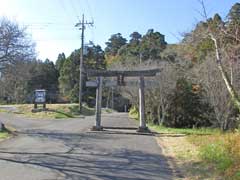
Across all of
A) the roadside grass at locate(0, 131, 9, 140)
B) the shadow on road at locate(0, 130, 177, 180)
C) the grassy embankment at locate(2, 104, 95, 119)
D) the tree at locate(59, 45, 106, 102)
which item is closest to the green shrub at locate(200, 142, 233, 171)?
the shadow on road at locate(0, 130, 177, 180)

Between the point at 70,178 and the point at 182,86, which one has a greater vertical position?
the point at 182,86

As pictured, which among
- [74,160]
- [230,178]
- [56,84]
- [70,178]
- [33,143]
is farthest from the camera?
[56,84]

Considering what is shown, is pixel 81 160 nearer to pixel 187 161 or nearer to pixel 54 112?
pixel 187 161

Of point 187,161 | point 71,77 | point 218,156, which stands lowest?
point 187,161

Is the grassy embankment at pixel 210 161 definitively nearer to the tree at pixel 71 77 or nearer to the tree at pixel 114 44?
the tree at pixel 71 77

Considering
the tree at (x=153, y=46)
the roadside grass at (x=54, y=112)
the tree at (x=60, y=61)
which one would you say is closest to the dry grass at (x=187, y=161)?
the roadside grass at (x=54, y=112)

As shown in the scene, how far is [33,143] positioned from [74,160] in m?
5.77

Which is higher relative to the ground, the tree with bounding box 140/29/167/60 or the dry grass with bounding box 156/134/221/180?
the tree with bounding box 140/29/167/60

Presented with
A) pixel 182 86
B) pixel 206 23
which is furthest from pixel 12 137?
pixel 182 86

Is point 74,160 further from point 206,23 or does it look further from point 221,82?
point 221,82

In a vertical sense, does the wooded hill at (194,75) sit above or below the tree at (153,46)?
below

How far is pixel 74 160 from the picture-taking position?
579 inches

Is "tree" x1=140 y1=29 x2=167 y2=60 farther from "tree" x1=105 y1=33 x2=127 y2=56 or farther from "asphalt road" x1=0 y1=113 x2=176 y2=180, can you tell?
"asphalt road" x1=0 y1=113 x2=176 y2=180

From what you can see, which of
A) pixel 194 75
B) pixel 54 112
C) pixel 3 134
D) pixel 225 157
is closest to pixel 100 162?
pixel 225 157
